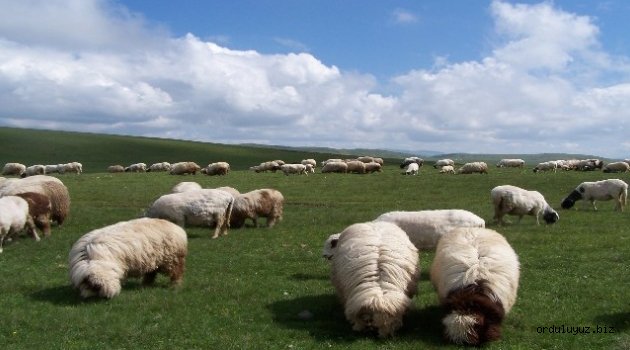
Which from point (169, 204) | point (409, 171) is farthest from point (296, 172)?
point (169, 204)

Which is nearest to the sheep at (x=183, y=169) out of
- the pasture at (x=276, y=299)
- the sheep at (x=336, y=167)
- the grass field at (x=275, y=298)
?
the sheep at (x=336, y=167)

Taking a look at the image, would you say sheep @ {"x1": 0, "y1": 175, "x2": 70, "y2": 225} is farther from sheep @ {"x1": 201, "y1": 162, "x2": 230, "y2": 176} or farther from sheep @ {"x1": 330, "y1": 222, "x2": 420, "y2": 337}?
sheep @ {"x1": 201, "y1": 162, "x2": 230, "y2": 176}

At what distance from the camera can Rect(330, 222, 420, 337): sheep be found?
10.4m

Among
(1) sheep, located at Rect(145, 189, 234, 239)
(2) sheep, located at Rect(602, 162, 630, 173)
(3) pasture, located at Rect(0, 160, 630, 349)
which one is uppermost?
(2) sheep, located at Rect(602, 162, 630, 173)

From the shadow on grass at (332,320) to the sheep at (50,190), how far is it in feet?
51.1

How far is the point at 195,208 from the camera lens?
21.3 m

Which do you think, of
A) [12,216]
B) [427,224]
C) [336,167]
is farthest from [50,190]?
[336,167]

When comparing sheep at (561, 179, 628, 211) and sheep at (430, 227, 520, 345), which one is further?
sheep at (561, 179, 628, 211)

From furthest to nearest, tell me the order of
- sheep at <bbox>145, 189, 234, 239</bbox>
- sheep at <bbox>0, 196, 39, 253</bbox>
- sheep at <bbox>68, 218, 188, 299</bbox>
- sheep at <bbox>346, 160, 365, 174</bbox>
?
sheep at <bbox>346, 160, 365, 174</bbox>, sheep at <bbox>145, 189, 234, 239</bbox>, sheep at <bbox>0, 196, 39, 253</bbox>, sheep at <bbox>68, 218, 188, 299</bbox>

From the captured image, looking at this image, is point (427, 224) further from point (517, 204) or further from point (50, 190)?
point (50, 190)

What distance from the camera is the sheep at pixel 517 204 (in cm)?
2464

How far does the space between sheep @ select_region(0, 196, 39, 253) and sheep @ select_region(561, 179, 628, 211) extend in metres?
26.2

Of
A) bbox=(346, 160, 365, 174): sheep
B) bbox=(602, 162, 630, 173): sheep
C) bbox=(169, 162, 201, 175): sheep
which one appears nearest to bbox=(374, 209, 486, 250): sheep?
bbox=(346, 160, 365, 174): sheep

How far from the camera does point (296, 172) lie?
5519 centimetres
